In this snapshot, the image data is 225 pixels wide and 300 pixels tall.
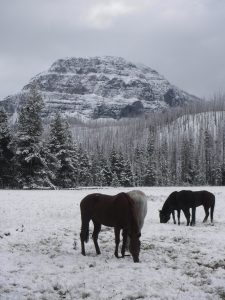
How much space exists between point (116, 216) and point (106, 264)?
1706 mm

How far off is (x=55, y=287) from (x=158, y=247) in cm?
551

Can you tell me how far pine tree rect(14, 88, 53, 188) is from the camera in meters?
41.2

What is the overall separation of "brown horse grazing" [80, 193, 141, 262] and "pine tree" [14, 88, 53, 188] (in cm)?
2786

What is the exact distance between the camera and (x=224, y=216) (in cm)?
2353

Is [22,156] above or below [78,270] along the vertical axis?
above

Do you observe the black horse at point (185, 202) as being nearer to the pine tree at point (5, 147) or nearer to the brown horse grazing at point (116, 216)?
the brown horse grazing at point (116, 216)

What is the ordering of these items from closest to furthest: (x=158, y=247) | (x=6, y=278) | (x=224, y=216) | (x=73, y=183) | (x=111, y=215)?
(x=6, y=278) → (x=111, y=215) → (x=158, y=247) → (x=224, y=216) → (x=73, y=183)

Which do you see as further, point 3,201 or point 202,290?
point 3,201

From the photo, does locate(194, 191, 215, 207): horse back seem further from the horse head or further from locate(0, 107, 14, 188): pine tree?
locate(0, 107, 14, 188): pine tree

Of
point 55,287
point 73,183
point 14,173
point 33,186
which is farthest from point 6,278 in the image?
point 73,183

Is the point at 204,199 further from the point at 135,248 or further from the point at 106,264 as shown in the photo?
the point at 106,264

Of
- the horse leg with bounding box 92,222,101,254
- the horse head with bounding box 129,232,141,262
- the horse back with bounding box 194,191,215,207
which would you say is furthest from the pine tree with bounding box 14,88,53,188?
the horse head with bounding box 129,232,141,262

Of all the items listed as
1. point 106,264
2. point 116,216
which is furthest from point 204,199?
point 106,264

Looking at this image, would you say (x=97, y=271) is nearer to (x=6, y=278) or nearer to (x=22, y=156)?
(x=6, y=278)
